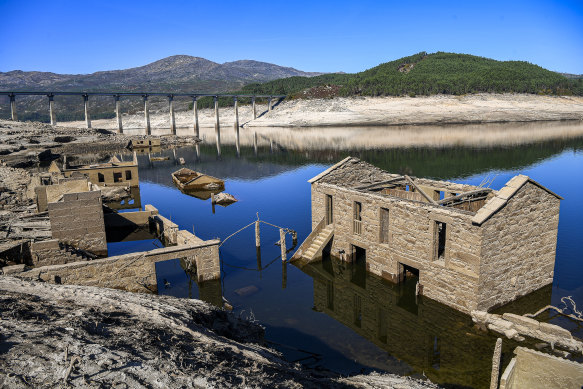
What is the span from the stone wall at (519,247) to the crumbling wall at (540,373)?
4574 mm

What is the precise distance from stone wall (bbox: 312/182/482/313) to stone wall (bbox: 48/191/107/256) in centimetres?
1407

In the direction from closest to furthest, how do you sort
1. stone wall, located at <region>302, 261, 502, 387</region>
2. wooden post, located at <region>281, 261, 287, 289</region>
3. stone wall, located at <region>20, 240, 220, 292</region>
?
1. stone wall, located at <region>302, 261, 502, 387</region>
2. stone wall, located at <region>20, 240, 220, 292</region>
3. wooden post, located at <region>281, 261, 287, 289</region>

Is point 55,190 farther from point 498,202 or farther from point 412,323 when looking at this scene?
point 498,202

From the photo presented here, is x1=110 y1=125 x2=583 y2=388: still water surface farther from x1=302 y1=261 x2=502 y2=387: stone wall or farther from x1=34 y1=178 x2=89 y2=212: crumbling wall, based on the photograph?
x1=34 y1=178 x2=89 y2=212: crumbling wall

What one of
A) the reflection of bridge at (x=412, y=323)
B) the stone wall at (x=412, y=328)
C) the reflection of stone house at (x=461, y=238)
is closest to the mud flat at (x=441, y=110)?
the reflection of stone house at (x=461, y=238)

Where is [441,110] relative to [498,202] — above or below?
above

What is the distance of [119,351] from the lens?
7.38m

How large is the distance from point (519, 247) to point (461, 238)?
3.09m

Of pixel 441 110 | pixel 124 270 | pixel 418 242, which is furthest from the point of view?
pixel 441 110

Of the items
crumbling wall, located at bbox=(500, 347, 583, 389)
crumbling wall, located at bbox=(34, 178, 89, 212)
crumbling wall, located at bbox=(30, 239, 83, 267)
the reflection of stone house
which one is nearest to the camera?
crumbling wall, located at bbox=(500, 347, 583, 389)

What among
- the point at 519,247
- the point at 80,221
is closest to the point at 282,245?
the point at 80,221

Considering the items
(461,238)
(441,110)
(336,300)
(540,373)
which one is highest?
(441,110)

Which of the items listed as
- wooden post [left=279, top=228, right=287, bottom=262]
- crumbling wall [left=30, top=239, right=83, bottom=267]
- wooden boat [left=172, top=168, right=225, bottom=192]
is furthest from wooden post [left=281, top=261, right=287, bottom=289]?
wooden boat [left=172, top=168, right=225, bottom=192]

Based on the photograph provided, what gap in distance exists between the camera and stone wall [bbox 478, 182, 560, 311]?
16.6m
